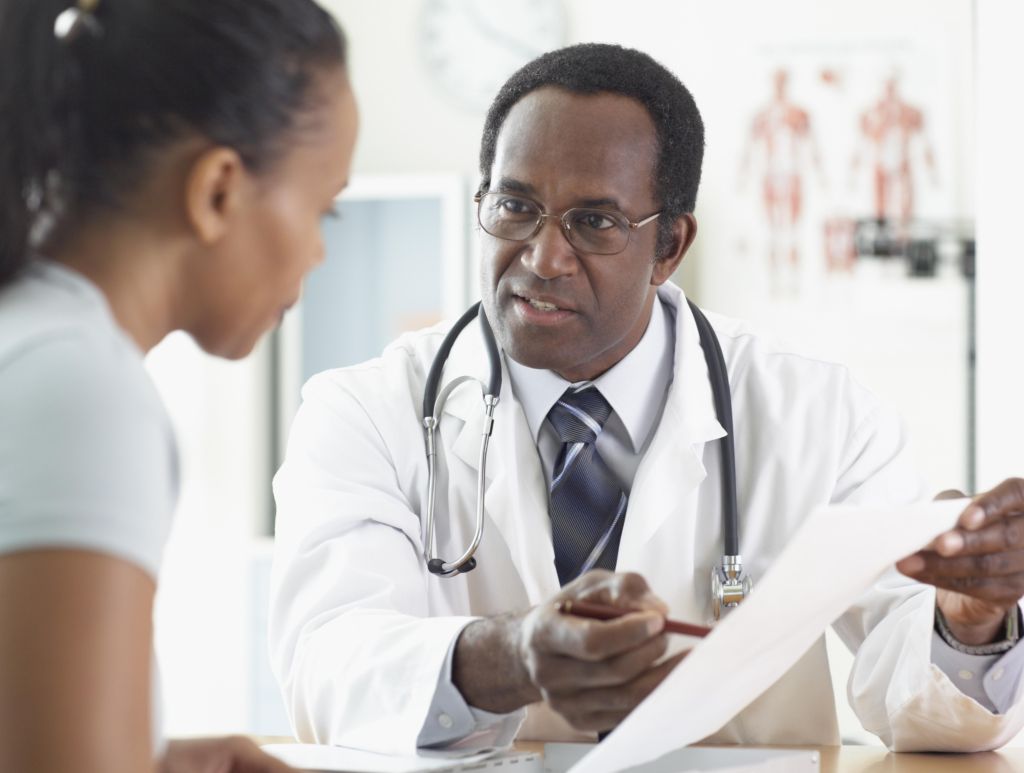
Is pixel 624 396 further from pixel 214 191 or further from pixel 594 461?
pixel 214 191

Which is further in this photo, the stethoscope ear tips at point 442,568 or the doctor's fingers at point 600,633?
the stethoscope ear tips at point 442,568

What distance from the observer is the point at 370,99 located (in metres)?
3.65

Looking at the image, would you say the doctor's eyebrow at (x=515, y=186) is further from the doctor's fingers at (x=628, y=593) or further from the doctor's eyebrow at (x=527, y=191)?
the doctor's fingers at (x=628, y=593)

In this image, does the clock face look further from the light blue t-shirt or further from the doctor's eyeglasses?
the light blue t-shirt

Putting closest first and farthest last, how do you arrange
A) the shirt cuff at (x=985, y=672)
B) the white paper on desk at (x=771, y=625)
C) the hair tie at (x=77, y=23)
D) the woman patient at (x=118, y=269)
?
the woman patient at (x=118, y=269) < the hair tie at (x=77, y=23) < the white paper on desk at (x=771, y=625) < the shirt cuff at (x=985, y=672)

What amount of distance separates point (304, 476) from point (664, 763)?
596 mm

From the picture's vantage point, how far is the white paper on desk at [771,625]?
79 cm

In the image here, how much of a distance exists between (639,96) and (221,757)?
98cm

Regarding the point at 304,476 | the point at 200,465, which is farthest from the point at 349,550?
the point at 200,465

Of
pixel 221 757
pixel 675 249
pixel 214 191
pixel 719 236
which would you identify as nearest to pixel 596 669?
pixel 221 757

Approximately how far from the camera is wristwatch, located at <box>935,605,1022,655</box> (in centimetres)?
125

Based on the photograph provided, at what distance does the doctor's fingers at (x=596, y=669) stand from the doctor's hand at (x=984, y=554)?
344 millimetres

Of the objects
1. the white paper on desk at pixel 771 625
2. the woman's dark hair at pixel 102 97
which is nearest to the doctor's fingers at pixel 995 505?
the white paper on desk at pixel 771 625

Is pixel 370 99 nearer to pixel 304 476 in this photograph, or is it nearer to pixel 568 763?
pixel 304 476
